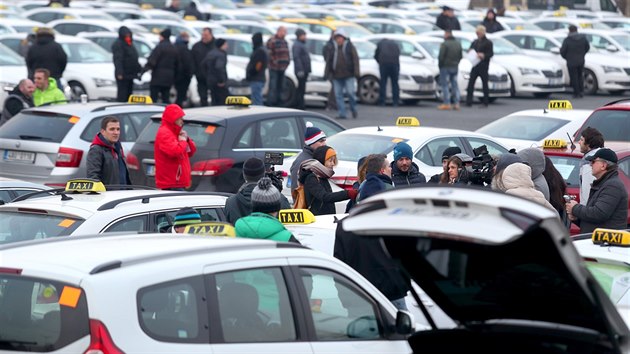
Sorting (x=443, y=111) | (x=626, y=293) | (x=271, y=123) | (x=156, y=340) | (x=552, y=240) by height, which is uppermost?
(x=552, y=240)

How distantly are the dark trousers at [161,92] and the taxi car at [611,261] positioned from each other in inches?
641

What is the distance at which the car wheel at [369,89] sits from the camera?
29.5 m

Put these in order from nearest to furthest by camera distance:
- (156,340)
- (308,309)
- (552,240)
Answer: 1. (552,240)
2. (156,340)
3. (308,309)

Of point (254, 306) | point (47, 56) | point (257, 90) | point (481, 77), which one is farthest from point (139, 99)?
point (481, 77)

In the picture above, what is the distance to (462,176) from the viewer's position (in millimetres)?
11625

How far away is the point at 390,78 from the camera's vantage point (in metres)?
28.7

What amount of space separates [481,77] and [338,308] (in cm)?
2245

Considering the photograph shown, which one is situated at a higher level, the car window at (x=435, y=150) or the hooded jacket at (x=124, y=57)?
the car window at (x=435, y=150)

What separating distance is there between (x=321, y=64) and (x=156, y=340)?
23.4 metres

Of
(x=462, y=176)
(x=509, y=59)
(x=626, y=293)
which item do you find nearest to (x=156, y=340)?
(x=626, y=293)

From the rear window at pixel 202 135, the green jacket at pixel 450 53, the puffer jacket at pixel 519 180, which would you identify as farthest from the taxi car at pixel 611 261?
the green jacket at pixel 450 53

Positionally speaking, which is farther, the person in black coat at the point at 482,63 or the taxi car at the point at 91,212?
the person in black coat at the point at 482,63

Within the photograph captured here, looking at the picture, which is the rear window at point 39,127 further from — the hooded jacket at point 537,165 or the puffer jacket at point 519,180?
the puffer jacket at point 519,180

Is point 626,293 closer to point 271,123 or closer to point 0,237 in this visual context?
point 0,237
